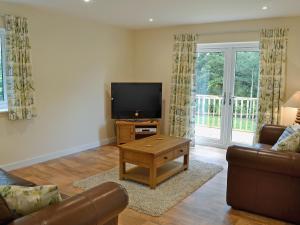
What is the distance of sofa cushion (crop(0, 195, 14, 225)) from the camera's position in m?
1.36

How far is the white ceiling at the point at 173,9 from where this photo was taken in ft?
12.4

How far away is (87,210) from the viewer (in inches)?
62.5

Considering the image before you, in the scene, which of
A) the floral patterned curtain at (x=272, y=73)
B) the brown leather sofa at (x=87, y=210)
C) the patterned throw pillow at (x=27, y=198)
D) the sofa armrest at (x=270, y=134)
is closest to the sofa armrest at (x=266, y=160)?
the sofa armrest at (x=270, y=134)

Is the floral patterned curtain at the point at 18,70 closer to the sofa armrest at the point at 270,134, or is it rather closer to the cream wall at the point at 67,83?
the cream wall at the point at 67,83

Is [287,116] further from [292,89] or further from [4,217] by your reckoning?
[4,217]

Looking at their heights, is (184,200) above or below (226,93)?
below

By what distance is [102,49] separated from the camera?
5.54 meters

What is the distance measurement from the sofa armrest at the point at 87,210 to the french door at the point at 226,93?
13.1 ft

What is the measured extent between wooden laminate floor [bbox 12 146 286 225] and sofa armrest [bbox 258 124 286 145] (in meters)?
0.77

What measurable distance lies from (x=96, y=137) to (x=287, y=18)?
13.2 feet

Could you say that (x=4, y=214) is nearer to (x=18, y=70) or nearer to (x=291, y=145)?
(x=291, y=145)

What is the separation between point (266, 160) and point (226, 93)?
2.76 metres

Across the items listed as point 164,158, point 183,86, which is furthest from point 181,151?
point 183,86

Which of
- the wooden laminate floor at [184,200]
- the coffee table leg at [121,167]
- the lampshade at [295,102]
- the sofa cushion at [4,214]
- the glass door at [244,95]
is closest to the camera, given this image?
the sofa cushion at [4,214]
